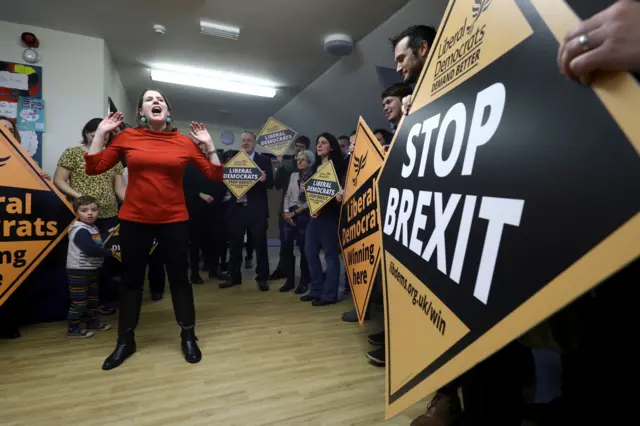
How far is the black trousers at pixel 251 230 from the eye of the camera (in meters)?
3.18

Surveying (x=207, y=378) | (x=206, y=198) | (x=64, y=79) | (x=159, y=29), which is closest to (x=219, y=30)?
(x=159, y=29)

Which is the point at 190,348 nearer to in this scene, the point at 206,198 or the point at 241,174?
the point at 241,174

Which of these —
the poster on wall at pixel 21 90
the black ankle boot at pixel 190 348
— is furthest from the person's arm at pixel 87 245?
the poster on wall at pixel 21 90

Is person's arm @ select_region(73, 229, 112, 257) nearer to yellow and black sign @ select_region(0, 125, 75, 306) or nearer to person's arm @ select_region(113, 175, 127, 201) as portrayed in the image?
yellow and black sign @ select_region(0, 125, 75, 306)

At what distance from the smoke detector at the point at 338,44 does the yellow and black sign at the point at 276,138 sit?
1121mm

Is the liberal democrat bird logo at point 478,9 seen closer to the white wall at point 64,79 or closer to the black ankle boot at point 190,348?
the black ankle boot at point 190,348

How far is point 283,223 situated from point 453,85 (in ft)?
9.92

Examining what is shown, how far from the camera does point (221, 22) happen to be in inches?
139

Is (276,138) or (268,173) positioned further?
(276,138)

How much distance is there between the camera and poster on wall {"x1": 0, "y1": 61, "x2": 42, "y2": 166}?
329 centimetres

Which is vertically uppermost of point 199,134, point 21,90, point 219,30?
point 219,30

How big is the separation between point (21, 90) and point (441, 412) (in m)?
4.50

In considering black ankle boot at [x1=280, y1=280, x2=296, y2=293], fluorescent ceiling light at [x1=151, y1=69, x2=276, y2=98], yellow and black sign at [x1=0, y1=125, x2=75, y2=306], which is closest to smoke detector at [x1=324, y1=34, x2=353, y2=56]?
fluorescent ceiling light at [x1=151, y1=69, x2=276, y2=98]

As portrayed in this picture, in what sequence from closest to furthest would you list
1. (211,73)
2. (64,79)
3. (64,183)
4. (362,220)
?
(362,220) < (64,183) < (64,79) < (211,73)
